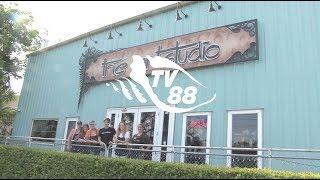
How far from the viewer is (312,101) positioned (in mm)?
9531

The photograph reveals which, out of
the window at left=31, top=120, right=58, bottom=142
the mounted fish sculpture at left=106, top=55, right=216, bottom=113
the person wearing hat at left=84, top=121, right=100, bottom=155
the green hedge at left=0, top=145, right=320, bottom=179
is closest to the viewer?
the green hedge at left=0, top=145, right=320, bottom=179

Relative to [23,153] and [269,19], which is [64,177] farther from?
[269,19]

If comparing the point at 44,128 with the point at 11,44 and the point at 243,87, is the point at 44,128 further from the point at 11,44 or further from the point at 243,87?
the point at 243,87

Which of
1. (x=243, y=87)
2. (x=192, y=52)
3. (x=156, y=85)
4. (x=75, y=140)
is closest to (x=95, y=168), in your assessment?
(x=75, y=140)

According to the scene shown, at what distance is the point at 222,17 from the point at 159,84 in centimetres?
305

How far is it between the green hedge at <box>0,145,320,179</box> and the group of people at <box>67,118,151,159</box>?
3.81 feet

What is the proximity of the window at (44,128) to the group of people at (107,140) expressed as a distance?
17.4ft

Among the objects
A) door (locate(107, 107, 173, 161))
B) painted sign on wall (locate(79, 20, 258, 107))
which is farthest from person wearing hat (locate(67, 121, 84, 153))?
painted sign on wall (locate(79, 20, 258, 107))

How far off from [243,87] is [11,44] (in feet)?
46.9

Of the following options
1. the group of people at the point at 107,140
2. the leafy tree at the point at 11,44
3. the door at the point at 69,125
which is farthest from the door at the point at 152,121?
the leafy tree at the point at 11,44

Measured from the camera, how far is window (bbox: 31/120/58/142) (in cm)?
1689

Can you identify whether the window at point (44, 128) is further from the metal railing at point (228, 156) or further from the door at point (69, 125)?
the metal railing at point (228, 156)

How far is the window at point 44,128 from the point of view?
16.9m

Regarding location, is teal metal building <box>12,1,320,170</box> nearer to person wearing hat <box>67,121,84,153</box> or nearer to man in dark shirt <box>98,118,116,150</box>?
man in dark shirt <box>98,118,116,150</box>
